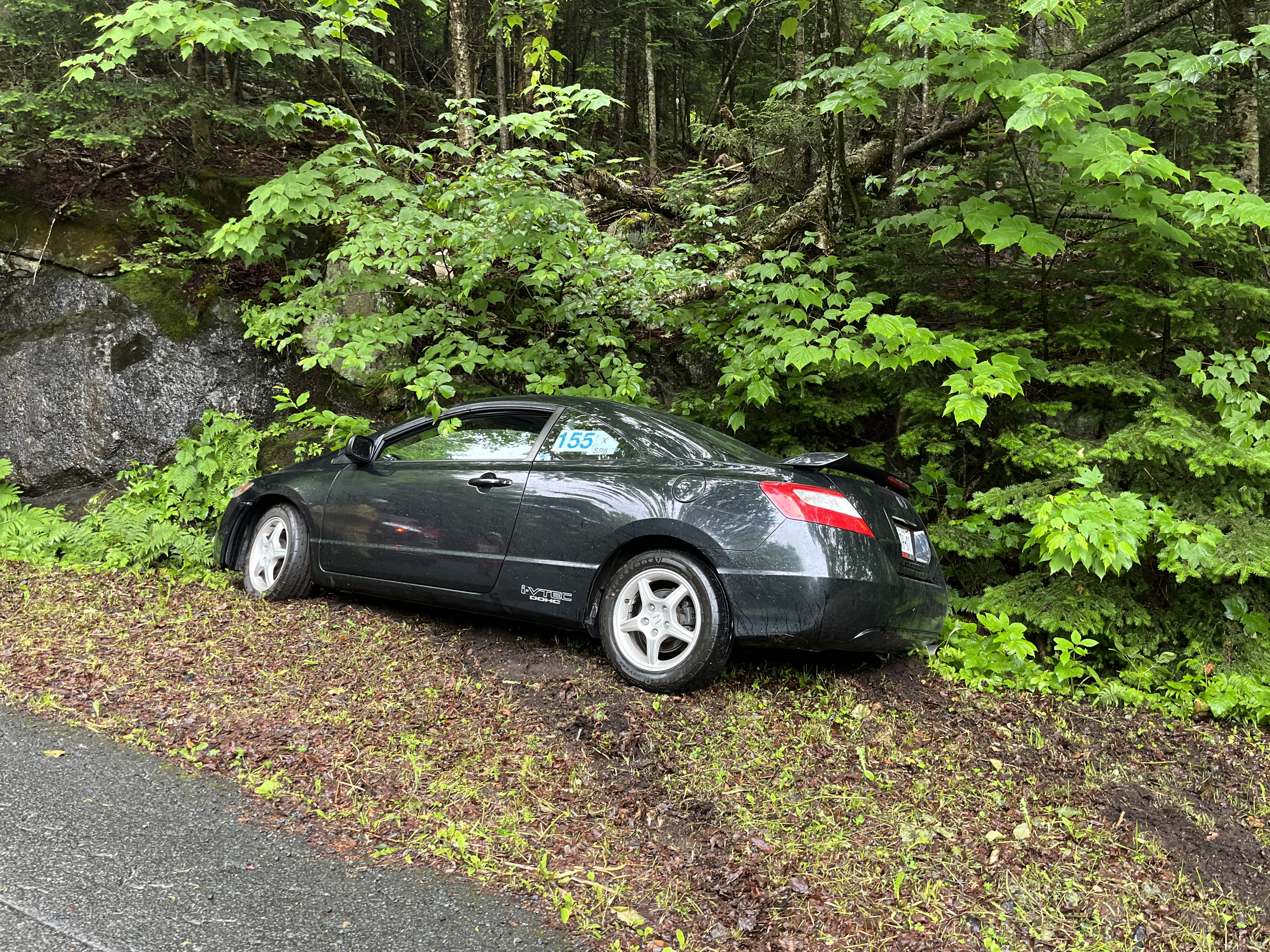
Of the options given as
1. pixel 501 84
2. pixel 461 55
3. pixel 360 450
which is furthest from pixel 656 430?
pixel 501 84

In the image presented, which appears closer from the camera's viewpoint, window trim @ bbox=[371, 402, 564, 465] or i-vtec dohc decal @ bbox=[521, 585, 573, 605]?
i-vtec dohc decal @ bbox=[521, 585, 573, 605]

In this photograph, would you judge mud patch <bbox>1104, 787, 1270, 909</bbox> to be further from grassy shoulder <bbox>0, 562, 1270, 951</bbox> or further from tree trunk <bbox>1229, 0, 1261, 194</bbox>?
tree trunk <bbox>1229, 0, 1261, 194</bbox>

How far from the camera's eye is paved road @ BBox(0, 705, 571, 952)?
88.4 inches

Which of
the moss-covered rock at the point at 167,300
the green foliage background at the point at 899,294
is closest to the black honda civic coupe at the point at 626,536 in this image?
the green foliage background at the point at 899,294

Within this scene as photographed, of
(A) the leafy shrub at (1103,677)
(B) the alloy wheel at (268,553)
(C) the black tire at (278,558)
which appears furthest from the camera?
(B) the alloy wheel at (268,553)


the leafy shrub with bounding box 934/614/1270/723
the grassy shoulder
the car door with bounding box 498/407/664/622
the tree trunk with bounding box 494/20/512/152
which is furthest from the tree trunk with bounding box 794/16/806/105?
the grassy shoulder

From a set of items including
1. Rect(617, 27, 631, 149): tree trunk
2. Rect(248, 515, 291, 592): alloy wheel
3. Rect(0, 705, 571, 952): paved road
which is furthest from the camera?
Rect(617, 27, 631, 149): tree trunk

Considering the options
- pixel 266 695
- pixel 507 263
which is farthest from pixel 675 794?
pixel 507 263

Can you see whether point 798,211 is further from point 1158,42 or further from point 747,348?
point 1158,42

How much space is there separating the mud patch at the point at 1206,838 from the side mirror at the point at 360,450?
4.37m

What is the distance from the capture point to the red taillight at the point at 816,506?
3756 mm

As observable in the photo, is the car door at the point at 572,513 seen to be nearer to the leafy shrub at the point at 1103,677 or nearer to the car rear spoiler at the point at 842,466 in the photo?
the car rear spoiler at the point at 842,466

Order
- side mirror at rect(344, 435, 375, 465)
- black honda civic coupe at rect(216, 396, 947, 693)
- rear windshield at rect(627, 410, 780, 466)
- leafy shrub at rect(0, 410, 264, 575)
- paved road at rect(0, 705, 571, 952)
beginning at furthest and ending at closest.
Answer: leafy shrub at rect(0, 410, 264, 575), side mirror at rect(344, 435, 375, 465), rear windshield at rect(627, 410, 780, 466), black honda civic coupe at rect(216, 396, 947, 693), paved road at rect(0, 705, 571, 952)

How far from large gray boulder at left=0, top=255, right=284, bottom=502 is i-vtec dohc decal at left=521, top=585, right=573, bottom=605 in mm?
5322
